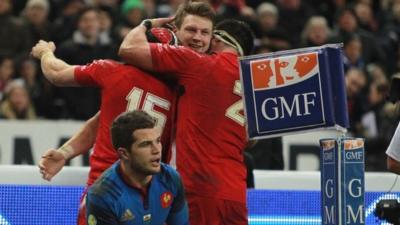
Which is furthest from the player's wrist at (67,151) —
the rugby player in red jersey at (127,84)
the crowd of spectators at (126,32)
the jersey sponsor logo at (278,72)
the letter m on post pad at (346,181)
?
the crowd of spectators at (126,32)

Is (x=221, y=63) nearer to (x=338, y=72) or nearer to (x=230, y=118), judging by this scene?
(x=230, y=118)

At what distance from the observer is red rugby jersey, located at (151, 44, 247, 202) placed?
7609 mm

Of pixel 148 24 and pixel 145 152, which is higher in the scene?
pixel 148 24

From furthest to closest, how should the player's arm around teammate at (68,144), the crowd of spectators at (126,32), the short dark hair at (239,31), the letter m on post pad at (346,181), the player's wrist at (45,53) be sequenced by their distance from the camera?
the crowd of spectators at (126,32), the player's wrist at (45,53), the player's arm around teammate at (68,144), the short dark hair at (239,31), the letter m on post pad at (346,181)

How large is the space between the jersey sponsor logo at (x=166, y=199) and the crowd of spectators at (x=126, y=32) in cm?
640

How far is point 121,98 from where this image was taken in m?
7.68

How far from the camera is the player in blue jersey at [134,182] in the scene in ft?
22.7

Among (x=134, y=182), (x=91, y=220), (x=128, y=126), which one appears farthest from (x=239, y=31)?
(x=91, y=220)

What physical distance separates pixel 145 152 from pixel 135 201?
0.98 ft

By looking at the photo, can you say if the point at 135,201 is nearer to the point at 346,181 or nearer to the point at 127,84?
the point at 127,84

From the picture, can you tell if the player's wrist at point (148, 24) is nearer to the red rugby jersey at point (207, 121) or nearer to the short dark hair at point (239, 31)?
the red rugby jersey at point (207, 121)

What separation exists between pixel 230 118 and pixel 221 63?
35 centimetres

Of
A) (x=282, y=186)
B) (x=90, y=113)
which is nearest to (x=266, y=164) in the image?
(x=282, y=186)

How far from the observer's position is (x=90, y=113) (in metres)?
14.2
